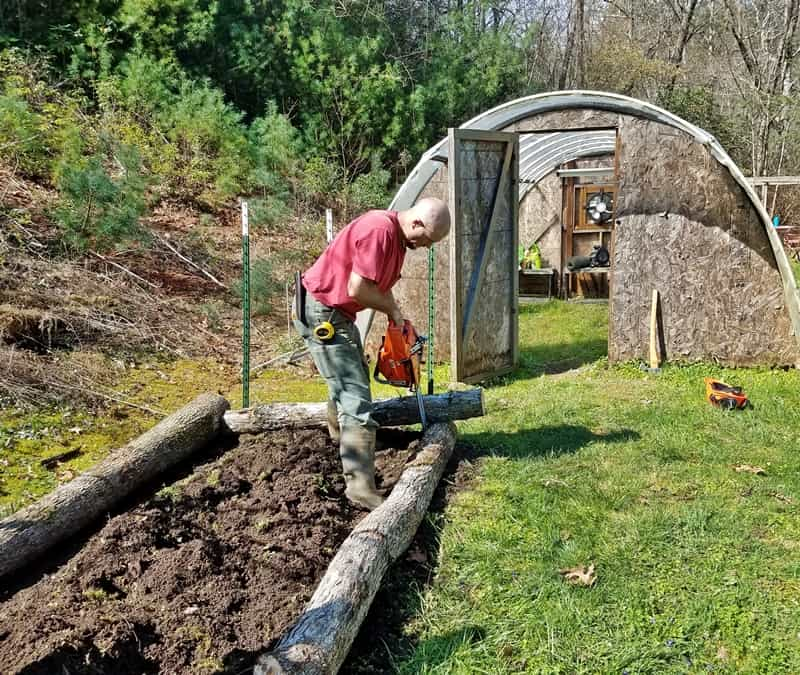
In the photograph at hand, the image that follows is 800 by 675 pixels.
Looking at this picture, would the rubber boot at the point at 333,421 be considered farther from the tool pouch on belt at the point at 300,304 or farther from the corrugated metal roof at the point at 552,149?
the corrugated metal roof at the point at 552,149

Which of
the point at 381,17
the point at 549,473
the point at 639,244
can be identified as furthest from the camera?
the point at 381,17

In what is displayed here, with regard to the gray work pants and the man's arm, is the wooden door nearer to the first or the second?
the gray work pants

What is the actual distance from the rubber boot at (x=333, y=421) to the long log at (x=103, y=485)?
978 mm

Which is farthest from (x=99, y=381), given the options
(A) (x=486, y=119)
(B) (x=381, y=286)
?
(A) (x=486, y=119)

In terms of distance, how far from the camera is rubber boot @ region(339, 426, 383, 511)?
4.70m

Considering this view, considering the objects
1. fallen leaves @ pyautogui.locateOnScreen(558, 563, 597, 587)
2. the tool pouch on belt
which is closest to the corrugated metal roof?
the tool pouch on belt

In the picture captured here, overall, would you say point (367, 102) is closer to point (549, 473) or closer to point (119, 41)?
point (119, 41)

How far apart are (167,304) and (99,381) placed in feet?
7.65

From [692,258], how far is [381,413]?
4.61 meters

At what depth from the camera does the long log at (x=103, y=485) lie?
13.2 feet

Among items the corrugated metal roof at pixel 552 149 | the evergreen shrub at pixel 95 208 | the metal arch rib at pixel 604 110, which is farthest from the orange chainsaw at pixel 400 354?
the corrugated metal roof at pixel 552 149

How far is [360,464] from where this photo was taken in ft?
15.5

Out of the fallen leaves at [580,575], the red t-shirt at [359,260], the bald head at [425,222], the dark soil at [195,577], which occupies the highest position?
the bald head at [425,222]

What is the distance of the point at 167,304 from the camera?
9305mm
